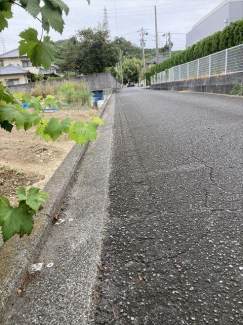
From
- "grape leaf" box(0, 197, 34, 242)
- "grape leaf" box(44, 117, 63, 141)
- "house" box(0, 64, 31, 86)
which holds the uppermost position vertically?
"house" box(0, 64, 31, 86)

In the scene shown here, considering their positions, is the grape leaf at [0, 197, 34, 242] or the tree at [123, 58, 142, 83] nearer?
the grape leaf at [0, 197, 34, 242]

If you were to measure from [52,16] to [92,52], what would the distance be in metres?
29.4

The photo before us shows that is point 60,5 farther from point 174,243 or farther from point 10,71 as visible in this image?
point 10,71

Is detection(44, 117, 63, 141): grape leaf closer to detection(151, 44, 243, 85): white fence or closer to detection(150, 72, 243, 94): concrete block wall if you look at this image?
detection(150, 72, 243, 94): concrete block wall

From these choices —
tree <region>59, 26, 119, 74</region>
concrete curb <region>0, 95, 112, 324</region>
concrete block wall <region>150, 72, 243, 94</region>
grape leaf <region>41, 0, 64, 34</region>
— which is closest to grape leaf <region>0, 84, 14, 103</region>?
grape leaf <region>41, 0, 64, 34</region>

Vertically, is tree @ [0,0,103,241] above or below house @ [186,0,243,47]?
below

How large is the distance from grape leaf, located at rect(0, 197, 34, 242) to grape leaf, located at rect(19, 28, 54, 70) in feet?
1.66

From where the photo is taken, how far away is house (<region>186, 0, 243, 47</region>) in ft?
102

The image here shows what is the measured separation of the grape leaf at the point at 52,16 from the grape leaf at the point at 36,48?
6 centimetres

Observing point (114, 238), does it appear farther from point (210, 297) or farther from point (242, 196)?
point (242, 196)

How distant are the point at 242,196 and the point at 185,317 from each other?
3.58 ft

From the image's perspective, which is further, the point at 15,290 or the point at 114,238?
the point at 114,238

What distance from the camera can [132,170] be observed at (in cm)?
255

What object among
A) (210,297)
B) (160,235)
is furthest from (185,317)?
(160,235)
